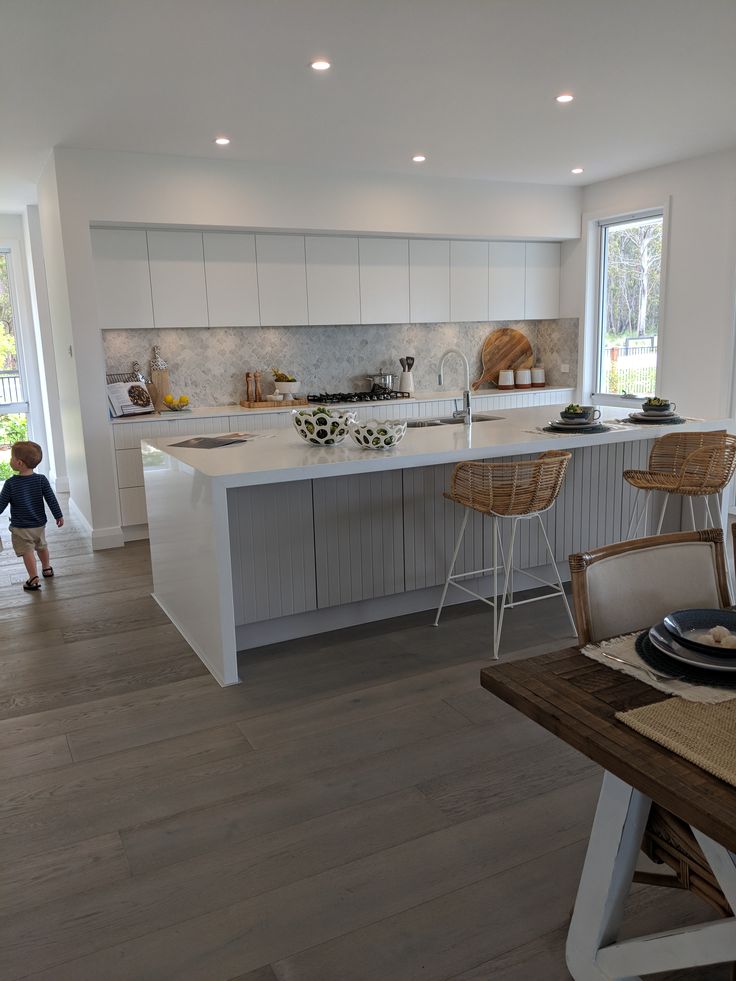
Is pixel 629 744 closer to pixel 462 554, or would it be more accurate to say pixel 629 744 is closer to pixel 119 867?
pixel 119 867

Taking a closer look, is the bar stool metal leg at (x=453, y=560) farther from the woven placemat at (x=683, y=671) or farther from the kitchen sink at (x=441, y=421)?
the woven placemat at (x=683, y=671)

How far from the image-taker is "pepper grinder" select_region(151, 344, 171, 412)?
6.02 meters

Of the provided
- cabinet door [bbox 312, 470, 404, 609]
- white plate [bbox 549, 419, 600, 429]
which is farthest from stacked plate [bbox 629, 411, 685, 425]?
cabinet door [bbox 312, 470, 404, 609]

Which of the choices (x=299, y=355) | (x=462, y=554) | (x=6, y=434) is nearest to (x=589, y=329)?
(x=299, y=355)

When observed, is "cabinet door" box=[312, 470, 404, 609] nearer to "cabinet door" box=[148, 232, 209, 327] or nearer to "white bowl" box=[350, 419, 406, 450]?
"white bowl" box=[350, 419, 406, 450]

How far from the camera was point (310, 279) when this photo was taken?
6.27 metres

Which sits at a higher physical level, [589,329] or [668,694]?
[589,329]

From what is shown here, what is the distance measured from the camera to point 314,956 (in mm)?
1762

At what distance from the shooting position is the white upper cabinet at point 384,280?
6500mm

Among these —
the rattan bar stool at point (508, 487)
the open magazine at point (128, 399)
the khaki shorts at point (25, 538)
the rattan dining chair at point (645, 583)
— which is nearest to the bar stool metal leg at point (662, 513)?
the rattan bar stool at point (508, 487)

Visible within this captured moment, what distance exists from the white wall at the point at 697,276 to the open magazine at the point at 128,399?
422cm

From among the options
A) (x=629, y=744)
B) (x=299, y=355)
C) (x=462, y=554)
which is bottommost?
(x=462, y=554)

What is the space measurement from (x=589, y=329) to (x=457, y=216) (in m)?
1.70

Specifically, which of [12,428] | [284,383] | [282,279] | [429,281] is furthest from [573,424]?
[12,428]
